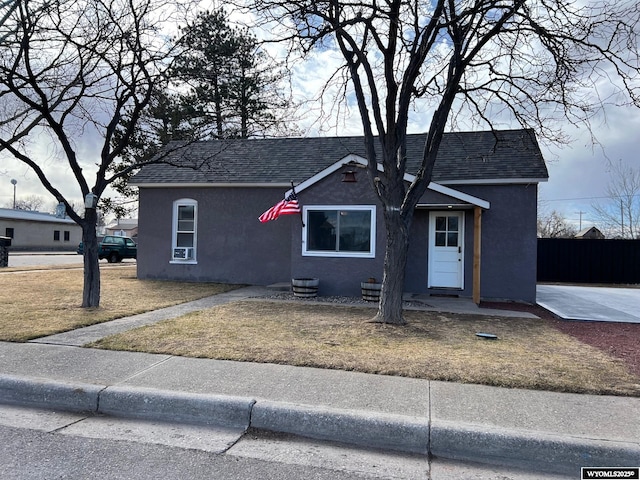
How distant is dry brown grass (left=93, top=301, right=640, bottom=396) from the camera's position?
4906 millimetres

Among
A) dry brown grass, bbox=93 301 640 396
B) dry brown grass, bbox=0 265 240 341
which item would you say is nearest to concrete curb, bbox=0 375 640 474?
dry brown grass, bbox=93 301 640 396

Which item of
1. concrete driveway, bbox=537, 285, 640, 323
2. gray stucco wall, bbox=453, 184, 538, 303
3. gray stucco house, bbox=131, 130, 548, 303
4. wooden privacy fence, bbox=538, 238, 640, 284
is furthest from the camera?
wooden privacy fence, bbox=538, 238, 640, 284

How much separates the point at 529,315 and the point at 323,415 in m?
7.00

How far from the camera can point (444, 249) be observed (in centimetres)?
1176

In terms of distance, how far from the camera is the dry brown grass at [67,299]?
7.07m

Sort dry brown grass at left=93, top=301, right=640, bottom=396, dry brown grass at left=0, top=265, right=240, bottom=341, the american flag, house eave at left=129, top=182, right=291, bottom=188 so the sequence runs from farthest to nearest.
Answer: house eave at left=129, top=182, right=291, bottom=188
the american flag
dry brown grass at left=0, top=265, right=240, bottom=341
dry brown grass at left=93, top=301, right=640, bottom=396

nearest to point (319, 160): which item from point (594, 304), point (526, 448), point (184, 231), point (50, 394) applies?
point (184, 231)

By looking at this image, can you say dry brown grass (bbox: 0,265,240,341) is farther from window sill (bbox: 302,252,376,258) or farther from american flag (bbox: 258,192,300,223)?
window sill (bbox: 302,252,376,258)

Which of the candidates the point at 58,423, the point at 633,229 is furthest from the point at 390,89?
the point at 633,229

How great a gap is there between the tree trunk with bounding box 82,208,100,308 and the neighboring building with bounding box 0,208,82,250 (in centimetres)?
3230

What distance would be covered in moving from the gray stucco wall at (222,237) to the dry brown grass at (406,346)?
515 cm

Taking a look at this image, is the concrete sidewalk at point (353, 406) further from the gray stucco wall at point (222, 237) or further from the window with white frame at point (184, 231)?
the window with white frame at point (184, 231)

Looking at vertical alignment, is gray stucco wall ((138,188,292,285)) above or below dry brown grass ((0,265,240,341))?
above

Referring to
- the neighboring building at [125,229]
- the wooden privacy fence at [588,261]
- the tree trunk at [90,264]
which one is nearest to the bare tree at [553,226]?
the wooden privacy fence at [588,261]
